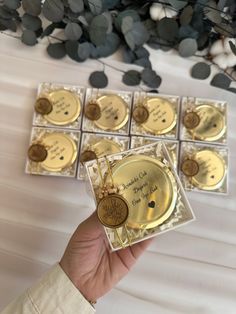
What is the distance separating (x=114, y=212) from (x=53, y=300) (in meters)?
0.15

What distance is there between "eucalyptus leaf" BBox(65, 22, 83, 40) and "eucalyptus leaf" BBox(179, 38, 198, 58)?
19 centimetres

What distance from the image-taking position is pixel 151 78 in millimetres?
767

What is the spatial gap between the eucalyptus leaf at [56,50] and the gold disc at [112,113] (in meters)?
0.12

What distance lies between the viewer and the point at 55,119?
751 mm

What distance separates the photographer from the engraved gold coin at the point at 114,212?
1.65 feet

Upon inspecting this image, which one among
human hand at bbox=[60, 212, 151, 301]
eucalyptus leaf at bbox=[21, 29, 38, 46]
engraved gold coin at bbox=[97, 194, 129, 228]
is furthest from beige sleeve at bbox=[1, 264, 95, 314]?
eucalyptus leaf at bbox=[21, 29, 38, 46]

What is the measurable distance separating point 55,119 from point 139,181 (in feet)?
0.90

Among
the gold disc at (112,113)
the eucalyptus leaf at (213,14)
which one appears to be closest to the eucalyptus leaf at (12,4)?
the gold disc at (112,113)

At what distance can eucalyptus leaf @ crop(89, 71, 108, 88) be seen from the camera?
0.77 m

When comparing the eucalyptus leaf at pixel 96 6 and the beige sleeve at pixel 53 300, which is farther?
the eucalyptus leaf at pixel 96 6

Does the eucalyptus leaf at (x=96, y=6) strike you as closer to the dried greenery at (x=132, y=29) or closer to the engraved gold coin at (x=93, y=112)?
the dried greenery at (x=132, y=29)

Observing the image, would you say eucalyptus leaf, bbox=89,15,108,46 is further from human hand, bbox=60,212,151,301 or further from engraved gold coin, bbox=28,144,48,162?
human hand, bbox=60,212,151,301

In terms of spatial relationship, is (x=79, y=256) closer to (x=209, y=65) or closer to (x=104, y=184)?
(x=104, y=184)

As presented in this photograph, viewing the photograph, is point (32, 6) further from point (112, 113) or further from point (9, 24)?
point (112, 113)
